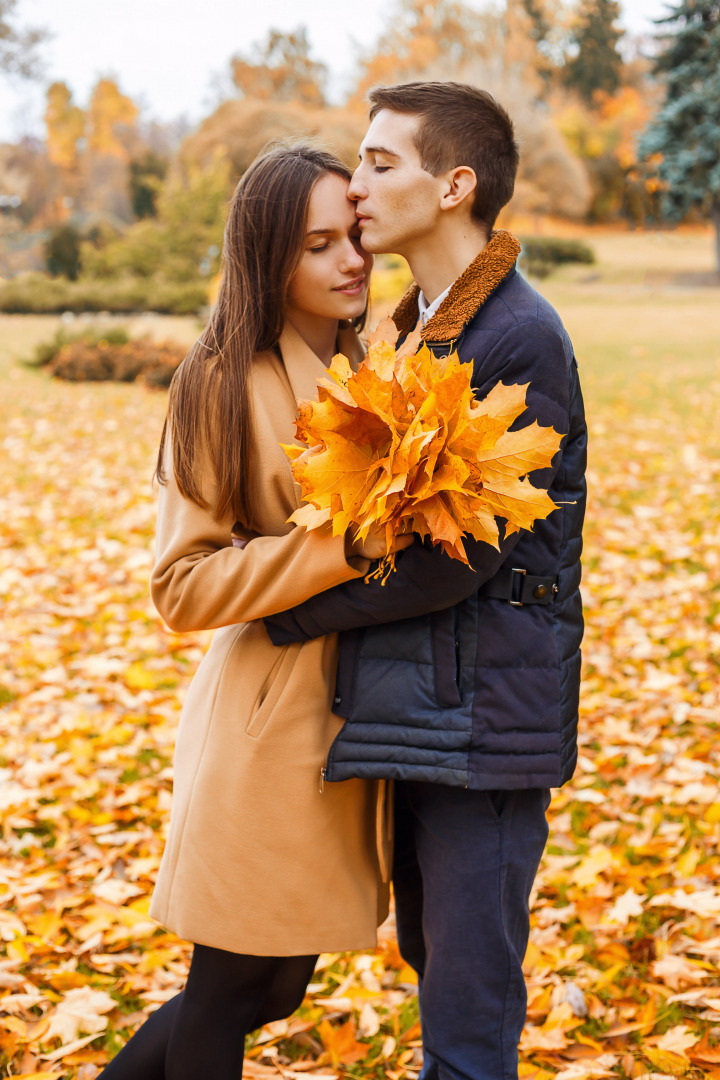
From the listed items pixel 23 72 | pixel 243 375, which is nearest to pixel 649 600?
pixel 243 375

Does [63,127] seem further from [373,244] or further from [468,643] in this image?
[468,643]

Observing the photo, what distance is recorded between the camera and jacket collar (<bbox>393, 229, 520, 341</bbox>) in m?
1.79

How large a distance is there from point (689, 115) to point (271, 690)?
12.8 m

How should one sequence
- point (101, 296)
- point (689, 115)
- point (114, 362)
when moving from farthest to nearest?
point (101, 296), point (114, 362), point (689, 115)

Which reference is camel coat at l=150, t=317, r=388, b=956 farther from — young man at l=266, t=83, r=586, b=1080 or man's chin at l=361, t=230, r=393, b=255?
man's chin at l=361, t=230, r=393, b=255

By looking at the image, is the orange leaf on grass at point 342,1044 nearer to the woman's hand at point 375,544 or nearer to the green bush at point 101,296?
the woman's hand at point 375,544

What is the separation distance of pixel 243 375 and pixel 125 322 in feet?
48.0

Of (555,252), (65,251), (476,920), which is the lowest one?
(476,920)

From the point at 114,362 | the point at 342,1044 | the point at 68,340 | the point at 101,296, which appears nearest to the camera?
the point at 342,1044

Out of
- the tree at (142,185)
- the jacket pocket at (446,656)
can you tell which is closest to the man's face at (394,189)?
the jacket pocket at (446,656)

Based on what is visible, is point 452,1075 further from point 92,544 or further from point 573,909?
point 92,544

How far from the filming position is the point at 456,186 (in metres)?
1.91

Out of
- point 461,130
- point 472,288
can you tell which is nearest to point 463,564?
point 472,288

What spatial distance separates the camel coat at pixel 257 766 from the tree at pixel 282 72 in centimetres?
3158
